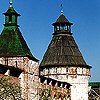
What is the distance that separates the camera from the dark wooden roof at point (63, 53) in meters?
43.9

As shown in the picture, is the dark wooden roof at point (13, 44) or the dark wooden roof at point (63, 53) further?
the dark wooden roof at point (63, 53)

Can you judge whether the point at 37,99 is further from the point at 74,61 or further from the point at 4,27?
the point at 74,61

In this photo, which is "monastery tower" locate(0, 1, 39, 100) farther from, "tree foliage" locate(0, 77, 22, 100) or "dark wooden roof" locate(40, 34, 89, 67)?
"dark wooden roof" locate(40, 34, 89, 67)

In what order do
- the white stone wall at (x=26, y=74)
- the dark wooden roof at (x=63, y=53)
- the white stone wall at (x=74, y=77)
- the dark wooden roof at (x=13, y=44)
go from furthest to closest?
the dark wooden roof at (x=63, y=53) < the white stone wall at (x=74, y=77) < the dark wooden roof at (x=13, y=44) < the white stone wall at (x=26, y=74)

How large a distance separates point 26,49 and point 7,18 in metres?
2.85

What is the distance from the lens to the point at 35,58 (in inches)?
1208

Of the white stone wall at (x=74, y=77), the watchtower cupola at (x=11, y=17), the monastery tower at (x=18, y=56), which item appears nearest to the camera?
the monastery tower at (x=18, y=56)

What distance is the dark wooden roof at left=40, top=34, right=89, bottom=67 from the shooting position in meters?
43.9

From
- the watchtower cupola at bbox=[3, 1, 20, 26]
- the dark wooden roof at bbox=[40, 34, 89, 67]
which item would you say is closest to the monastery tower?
the watchtower cupola at bbox=[3, 1, 20, 26]

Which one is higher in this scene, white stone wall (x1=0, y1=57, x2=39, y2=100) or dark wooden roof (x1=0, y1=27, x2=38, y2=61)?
dark wooden roof (x1=0, y1=27, x2=38, y2=61)

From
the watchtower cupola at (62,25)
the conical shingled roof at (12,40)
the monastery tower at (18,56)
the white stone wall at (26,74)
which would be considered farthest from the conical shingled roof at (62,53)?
the white stone wall at (26,74)

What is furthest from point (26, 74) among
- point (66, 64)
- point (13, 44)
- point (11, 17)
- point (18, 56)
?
point (66, 64)

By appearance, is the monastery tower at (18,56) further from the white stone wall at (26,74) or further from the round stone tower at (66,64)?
the round stone tower at (66,64)

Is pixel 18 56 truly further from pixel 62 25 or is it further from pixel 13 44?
pixel 62 25
